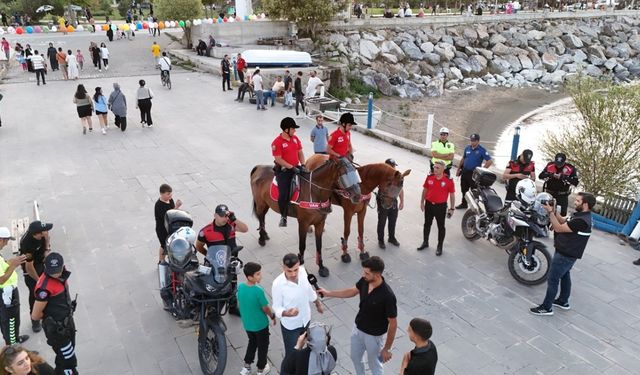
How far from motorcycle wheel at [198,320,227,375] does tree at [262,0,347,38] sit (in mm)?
26569

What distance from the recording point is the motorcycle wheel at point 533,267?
7.09 m

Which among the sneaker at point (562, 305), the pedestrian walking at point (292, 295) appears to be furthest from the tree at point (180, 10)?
the pedestrian walking at point (292, 295)

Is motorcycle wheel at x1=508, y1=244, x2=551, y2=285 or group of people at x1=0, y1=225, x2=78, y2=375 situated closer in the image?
group of people at x1=0, y1=225, x2=78, y2=375

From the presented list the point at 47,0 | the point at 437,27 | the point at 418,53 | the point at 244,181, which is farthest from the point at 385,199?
the point at 47,0

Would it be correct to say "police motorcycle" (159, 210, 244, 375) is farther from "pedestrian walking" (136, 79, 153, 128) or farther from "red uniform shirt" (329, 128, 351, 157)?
"pedestrian walking" (136, 79, 153, 128)

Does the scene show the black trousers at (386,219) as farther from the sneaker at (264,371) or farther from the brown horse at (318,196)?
the sneaker at (264,371)

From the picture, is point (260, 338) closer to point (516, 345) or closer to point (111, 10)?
point (516, 345)

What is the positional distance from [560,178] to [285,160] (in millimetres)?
4487

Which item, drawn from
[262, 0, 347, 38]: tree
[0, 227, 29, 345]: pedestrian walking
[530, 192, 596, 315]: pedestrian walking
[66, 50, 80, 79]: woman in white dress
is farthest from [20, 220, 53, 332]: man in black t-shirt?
[262, 0, 347, 38]: tree

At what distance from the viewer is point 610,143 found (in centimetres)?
1070

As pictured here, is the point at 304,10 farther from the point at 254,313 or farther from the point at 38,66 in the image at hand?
the point at 254,313

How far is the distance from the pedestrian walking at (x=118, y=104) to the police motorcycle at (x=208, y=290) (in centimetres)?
994

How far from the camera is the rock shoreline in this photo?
31.1 metres

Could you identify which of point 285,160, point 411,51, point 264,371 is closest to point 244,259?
point 285,160
